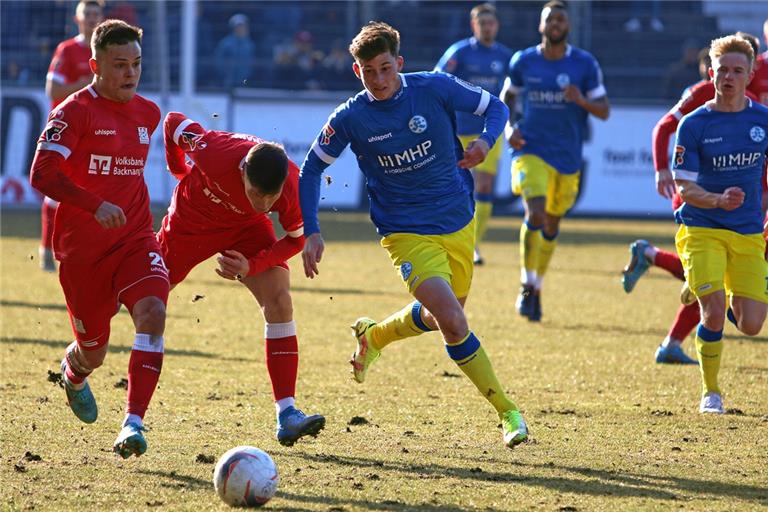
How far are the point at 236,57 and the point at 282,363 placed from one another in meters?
16.1

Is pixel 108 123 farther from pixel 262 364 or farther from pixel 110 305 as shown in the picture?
pixel 262 364

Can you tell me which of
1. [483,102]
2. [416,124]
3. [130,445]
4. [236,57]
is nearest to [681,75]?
[236,57]

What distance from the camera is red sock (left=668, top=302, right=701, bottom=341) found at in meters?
8.91

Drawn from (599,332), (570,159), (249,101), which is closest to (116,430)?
(599,332)

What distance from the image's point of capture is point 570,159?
37.0 ft

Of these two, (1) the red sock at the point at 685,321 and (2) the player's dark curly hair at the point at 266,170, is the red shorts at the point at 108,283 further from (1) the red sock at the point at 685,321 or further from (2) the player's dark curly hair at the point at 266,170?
(1) the red sock at the point at 685,321

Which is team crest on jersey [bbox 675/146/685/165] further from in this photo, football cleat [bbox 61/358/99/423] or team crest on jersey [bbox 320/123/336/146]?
football cleat [bbox 61/358/99/423]

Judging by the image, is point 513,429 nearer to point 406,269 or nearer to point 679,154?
point 406,269

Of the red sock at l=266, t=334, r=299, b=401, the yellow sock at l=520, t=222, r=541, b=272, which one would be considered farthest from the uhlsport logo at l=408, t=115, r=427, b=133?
the yellow sock at l=520, t=222, r=541, b=272

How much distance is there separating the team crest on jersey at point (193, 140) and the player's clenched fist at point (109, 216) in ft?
2.41

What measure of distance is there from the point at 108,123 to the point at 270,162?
3.12 feet

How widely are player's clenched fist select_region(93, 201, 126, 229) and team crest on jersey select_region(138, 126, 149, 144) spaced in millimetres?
680

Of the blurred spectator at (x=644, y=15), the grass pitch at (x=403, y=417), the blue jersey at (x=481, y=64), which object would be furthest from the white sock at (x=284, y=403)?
the blurred spectator at (x=644, y=15)

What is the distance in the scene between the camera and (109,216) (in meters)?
5.74
